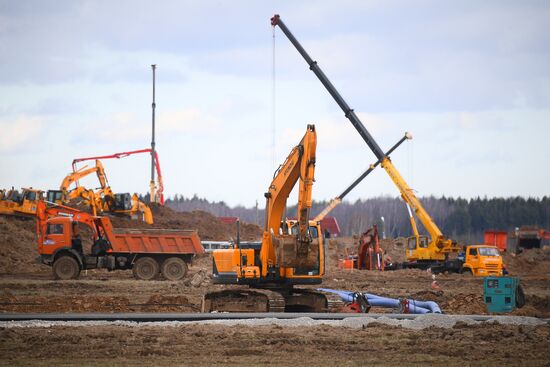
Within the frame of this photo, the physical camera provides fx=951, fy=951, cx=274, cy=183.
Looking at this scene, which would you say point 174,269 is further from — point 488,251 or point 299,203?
point 299,203

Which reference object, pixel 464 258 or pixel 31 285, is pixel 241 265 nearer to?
pixel 31 285

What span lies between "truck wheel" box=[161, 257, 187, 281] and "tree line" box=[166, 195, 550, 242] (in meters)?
94.1

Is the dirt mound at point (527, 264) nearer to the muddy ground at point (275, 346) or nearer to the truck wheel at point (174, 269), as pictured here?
the truck wheel at point (174, 269)

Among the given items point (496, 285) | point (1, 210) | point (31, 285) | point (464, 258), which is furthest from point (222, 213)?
point (496, 285)

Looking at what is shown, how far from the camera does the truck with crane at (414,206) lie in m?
56.6

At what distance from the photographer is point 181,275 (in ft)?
155

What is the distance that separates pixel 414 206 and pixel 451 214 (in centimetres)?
9729

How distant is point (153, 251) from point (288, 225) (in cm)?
2083

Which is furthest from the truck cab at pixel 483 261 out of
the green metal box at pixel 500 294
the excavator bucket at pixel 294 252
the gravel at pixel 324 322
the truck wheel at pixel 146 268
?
the gravel at pixel 324 322

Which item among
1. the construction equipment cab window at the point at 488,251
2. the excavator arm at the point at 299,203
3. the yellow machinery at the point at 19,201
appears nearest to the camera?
the excavator arm at the point at 299,203

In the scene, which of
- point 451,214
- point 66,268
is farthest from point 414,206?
point 451,214

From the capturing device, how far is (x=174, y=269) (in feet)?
156

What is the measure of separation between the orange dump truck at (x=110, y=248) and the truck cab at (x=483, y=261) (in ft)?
A: 56.1

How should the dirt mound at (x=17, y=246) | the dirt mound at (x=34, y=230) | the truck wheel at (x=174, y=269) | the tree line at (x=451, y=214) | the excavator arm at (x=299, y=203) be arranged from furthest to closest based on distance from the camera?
the tree line at (x=451, y=214), the dirt mound at (x=34, y=230), the dirt mound at (x=17, y=246), the truck wheel at (x=174, y=269), the excavator arm at (x=299, y=203)
